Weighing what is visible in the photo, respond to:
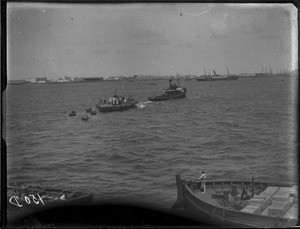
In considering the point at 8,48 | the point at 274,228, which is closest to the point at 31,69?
the point at 8,48

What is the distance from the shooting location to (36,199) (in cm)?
404

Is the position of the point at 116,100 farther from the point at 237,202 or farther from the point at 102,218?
the point at 237,202

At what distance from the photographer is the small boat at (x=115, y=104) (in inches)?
161

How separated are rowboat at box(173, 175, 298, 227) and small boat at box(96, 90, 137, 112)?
0.73 meters

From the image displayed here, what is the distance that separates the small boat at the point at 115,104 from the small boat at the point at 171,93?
19 centimetres

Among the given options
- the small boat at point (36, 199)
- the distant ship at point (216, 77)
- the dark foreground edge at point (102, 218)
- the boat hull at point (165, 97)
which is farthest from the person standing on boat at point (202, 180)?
the small boat at point (36, 199)

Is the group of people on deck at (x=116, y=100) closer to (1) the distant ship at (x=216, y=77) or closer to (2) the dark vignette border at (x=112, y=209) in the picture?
(1) the distant ship at (x=216, y=77)

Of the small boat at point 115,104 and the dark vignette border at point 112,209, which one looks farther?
the small boat at point 115,104

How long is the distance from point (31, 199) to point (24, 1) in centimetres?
161

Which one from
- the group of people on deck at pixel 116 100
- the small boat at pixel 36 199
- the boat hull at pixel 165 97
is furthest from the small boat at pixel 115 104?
the small boat at pixel 36 199

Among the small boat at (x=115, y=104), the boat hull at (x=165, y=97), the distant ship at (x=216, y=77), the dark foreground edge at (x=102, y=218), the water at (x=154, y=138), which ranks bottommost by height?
the dark foreground edge at (x=102, y=218)

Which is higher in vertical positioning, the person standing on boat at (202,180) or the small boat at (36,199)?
the person standing on boat at (202,180)

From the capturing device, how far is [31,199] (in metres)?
4.03

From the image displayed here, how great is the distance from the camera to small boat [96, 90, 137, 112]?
4.09 metres
